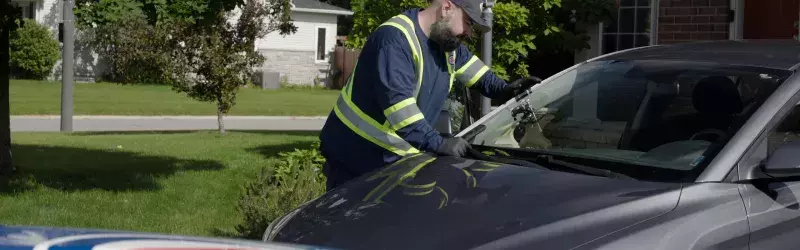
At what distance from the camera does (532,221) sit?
131 inches

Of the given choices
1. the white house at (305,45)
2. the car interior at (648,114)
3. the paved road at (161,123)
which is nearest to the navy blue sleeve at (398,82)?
the car interior at (648,114)

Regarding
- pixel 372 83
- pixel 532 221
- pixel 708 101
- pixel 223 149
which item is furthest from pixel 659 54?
pixel 223 149

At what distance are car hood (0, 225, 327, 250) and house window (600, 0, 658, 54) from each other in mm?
9672

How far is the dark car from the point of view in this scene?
3.32 meters

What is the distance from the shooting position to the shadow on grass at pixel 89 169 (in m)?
9.11

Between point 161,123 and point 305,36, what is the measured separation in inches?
724

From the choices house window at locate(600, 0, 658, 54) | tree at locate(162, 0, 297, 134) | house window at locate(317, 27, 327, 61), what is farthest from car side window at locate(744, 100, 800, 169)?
house window at locate(317, 27, 327, 61)

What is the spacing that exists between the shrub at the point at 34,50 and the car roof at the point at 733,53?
2946 cm

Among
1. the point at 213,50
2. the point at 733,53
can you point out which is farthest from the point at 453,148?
the point at 213,50

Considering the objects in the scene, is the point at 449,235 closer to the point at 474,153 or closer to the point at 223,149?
the point at 474,153

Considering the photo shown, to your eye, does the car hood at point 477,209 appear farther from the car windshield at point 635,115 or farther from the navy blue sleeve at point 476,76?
the navy blue sleeve at point 476,76

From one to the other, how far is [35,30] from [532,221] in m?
31.1

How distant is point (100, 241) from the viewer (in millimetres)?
2064

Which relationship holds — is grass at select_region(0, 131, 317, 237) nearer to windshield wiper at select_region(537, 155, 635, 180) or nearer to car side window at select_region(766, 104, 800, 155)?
windshield wiper at select_region(537, 155, 635, 180)
